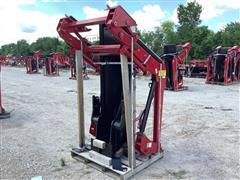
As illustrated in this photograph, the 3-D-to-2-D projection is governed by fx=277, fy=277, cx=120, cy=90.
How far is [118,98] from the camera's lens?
13.1 feet

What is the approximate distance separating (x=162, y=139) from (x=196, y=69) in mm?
13602

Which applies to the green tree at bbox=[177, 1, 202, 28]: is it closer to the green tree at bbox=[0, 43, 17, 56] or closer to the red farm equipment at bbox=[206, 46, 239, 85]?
the red farm equipment at bbox=[206, 46, 239, 85]

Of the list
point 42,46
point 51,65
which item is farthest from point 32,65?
point 42,46

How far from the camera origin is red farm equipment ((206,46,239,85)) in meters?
13.2

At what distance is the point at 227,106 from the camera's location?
26.6 feet

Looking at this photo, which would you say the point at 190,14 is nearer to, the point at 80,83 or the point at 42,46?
the point at 42,46

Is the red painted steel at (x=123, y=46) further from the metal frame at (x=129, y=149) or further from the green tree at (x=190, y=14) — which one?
the green tree at (x=190, y=14)

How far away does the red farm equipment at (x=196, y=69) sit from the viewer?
17359 mm

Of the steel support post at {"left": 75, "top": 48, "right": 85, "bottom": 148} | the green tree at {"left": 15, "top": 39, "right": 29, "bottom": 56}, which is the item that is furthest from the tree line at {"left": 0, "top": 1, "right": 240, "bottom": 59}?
the steel support post at {"left": 75, "top": 48, "right": 85, "bottom": 148}

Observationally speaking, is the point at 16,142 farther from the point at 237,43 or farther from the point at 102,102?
the point at 237,43

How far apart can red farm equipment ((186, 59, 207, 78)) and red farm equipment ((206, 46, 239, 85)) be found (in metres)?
3.40

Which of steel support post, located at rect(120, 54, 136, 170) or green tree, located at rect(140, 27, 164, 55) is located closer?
steel support post, located at rect(120, 54, 136, 170)

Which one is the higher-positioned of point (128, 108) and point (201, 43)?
point (201, 43)

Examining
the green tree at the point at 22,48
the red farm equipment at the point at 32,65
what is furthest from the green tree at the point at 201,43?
the green tree at the point at 22,48
